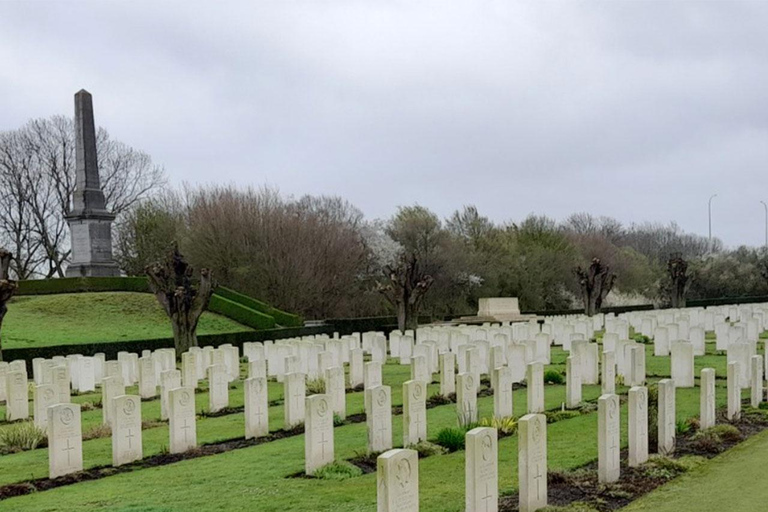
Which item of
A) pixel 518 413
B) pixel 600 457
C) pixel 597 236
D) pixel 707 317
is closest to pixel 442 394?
pixel 518 413

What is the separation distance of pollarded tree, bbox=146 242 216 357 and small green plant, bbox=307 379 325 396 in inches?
345

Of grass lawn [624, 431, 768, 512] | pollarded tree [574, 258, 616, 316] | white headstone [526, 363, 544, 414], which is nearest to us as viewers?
grass lawn [624, 431, 768, 512]

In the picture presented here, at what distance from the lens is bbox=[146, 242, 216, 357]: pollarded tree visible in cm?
2388

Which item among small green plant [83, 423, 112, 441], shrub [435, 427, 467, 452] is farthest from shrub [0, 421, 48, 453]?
shrub [435, 427, 467, 452]

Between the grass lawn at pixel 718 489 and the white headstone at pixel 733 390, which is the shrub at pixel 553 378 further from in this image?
the grass lawn at pixel 718 489

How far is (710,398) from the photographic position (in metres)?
10.6

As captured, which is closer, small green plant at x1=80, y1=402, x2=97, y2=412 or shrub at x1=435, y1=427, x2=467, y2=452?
shrub at x1=435, y1=427, x2=467, y2=452

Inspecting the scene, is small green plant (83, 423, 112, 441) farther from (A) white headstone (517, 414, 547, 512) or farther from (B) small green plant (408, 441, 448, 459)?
(A) white headstone (517, 414, 547, 512)

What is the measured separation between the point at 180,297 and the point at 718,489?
18525mm

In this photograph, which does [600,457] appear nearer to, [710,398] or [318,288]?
[710,398]

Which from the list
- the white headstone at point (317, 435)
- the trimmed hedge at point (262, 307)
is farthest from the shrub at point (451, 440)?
the trimmed hedge at point (262, 307)

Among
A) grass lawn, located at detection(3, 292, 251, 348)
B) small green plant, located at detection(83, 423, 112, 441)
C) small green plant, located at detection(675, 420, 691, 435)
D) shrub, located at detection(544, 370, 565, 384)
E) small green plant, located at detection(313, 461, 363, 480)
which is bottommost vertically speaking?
grass lawn, located at detection(3, 292, 251, 348)

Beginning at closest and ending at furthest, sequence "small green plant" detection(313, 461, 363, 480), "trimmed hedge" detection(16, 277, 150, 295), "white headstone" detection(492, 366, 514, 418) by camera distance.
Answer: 1. "small green plant" detection(313, 461, 363, 480)
2. "white headstone" detection(492, 366, 514, 418)
3. "trimmed hedge" detection(16, 277, 150, 295)

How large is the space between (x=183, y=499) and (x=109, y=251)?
119 feet
